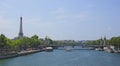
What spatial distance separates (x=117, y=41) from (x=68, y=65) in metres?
53.8

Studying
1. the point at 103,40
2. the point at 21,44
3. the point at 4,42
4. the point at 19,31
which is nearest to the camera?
the point at 4,42

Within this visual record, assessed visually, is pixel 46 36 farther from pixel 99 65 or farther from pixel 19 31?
pixel 99 65

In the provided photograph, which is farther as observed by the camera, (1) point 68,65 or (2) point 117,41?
(2) point 117,41

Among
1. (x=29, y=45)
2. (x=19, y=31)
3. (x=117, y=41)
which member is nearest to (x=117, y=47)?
(x=117, y=41)

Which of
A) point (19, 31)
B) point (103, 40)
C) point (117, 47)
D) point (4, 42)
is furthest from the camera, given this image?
point (103, 40)

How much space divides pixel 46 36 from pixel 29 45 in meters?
59.6

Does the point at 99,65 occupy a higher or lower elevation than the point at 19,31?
lower

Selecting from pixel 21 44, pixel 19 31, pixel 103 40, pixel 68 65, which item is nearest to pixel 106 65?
pixel 68 65

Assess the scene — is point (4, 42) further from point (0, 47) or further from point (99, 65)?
point (99, 65)

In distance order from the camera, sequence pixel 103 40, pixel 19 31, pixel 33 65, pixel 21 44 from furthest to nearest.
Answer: pixel 103 40 → pixel 19 31 → pixel 21 44 → pixel 33 65

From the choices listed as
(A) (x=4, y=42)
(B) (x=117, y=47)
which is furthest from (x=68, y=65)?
(B) (x=117, y=47)

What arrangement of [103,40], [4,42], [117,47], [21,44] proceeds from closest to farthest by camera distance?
1. [4,42]
2. [21,44]
3. [117,47]
4. [103,40]

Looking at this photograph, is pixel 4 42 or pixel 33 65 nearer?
pixel 33 65

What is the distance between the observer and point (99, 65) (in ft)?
153
